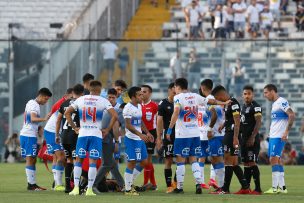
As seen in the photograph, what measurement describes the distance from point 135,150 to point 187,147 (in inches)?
42.0

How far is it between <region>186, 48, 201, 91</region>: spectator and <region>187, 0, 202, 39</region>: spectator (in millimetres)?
3572

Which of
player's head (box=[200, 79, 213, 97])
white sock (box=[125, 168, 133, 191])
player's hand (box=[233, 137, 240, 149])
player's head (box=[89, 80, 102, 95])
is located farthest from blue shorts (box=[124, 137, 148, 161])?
player's head (box=[200, 79, 213, 97])

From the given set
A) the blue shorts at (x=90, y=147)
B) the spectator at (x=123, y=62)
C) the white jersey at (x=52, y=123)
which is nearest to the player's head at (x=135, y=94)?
the blue shorts at (x=90, y=147)

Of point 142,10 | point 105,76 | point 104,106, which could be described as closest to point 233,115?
point 104,106

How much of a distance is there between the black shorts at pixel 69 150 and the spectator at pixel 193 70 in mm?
17336

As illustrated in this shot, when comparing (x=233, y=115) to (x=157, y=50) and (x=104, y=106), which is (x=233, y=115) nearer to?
(x=104, y=106)

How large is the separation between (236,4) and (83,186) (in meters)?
24.4

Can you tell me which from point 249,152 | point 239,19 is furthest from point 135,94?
point 239,19

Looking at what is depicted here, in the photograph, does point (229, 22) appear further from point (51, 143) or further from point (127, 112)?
point (127, 112)

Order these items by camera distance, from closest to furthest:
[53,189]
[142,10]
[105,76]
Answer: [53,189], [105,76], [142,10]

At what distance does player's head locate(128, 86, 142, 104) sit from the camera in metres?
25.4

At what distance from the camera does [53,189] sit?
89.8 ft

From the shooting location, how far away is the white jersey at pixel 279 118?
86.6 ft

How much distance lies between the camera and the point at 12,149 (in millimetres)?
43875
